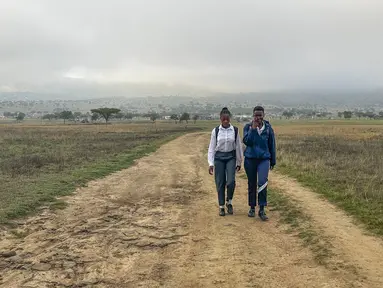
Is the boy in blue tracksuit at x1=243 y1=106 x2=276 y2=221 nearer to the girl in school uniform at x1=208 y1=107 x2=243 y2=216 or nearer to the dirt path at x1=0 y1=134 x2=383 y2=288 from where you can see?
the girl in school uniform at x1=208 y1=107 x2=243 y2=216

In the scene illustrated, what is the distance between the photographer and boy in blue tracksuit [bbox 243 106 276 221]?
26.6 ft

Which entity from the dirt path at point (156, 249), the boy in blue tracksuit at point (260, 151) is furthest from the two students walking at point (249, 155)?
the dirt path at point (156, 249)

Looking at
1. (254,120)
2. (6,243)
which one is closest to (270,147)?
(254,120)

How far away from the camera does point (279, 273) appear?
17.5 feet

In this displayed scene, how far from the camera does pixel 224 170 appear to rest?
28.2 feet

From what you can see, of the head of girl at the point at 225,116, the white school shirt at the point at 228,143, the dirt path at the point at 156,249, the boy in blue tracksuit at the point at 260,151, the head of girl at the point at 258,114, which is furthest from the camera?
the white school shirt at the point at 228,143

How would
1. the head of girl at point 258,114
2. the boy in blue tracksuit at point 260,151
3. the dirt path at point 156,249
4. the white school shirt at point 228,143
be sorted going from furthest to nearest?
the white school shirt at point 228,143 → the boy in blue tracksuit at point 260,151 → the head of girl at point 258,114 → the dirt path at point 156,249

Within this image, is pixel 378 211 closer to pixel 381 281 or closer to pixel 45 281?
pixel 381 281

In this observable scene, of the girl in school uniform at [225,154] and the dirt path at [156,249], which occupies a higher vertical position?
the girl in school uniform at [225,154]

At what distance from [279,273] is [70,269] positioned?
8.90 feet

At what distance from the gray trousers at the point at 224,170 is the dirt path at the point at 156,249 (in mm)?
568

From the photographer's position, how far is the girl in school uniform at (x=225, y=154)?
8.45 metres

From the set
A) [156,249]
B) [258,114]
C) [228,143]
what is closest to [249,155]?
[228,143]

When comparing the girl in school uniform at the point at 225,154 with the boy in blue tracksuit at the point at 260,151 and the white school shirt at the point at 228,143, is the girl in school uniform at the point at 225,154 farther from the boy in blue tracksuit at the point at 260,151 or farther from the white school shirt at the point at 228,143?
the boy in blue tracksuit at the point at 260,151
